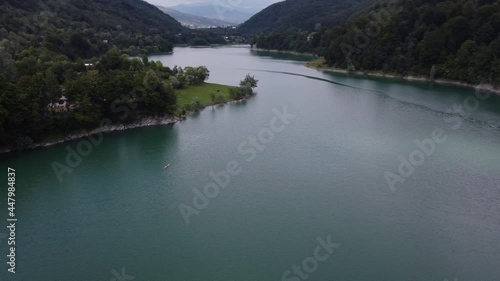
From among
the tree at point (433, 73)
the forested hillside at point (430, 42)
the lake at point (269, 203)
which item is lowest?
the lake at point (269, 203)

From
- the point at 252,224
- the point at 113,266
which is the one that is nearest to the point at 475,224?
the point at 252,224

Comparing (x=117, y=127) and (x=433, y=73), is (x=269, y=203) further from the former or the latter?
(x=433, y=73)

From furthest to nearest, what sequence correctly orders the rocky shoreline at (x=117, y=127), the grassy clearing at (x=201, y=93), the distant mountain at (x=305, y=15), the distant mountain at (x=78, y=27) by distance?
the distant mountain at (x=305, y=15), the distant mountain at (x=78, y=27), the grassy clearing at (x=201, y=93), the rocky shoreline at (x=117, y=127)

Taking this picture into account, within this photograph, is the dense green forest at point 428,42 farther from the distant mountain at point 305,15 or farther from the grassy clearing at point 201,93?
the distant mountain at point 305,15

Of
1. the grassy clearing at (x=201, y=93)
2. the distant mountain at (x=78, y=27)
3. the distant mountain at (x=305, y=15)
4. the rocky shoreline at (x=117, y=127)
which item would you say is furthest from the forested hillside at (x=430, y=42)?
the distant mountain at (x=305, y=15)

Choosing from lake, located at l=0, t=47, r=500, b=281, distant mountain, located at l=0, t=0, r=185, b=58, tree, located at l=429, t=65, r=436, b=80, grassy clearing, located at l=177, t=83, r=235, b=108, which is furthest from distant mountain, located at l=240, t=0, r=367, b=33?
lake, located at l=0, t=47, r=500, b=281

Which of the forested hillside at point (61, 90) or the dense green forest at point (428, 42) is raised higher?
the dense green forest at point (428, 42)

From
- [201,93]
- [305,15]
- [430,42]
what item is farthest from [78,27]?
[305,15]

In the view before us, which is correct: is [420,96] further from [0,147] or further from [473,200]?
[0,147]
